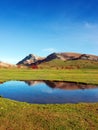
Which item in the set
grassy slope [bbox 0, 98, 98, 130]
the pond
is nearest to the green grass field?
grassy slope [bbox 0, 98, 98, 130]

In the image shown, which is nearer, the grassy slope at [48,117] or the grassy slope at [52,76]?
the grassy slope at [48,117]

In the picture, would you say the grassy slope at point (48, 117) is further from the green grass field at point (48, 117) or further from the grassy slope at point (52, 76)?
the grassy slope at point (52, 76)

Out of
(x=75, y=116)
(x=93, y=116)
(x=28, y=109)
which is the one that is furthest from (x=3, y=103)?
(x=93, y=116)

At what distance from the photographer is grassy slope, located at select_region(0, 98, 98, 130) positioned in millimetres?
23047

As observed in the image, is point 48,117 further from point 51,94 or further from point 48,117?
point 51,94

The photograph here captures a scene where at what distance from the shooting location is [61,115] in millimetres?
26438

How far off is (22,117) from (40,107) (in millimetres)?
5201

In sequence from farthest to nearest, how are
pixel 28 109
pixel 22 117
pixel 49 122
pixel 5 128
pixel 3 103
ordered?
1. pixel 3 103
2. pixel 28 109
3. pixel 22 117
4. pixel 49 122
5. pixel 5 128

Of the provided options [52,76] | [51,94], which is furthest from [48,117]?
[52,76]

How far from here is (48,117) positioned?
25.5 metres

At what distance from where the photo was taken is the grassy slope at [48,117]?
2305 cm

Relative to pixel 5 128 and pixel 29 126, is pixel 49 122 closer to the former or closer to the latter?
pixel 29 126

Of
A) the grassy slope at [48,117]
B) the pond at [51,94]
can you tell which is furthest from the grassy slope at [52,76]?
the grassy slope at [48,117]

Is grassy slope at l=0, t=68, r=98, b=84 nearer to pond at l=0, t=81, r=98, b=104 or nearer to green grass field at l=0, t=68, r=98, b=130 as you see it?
pond at l=0, t=81, r=98, b=104
